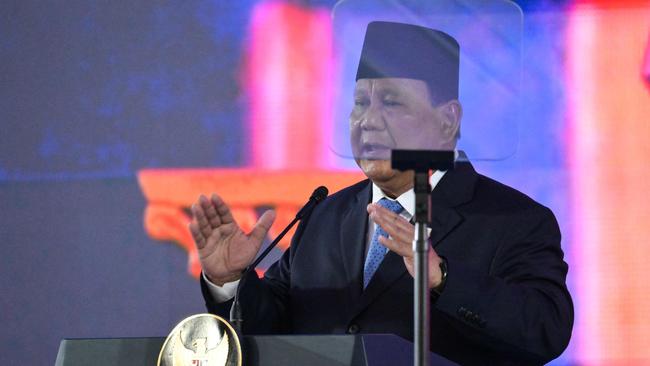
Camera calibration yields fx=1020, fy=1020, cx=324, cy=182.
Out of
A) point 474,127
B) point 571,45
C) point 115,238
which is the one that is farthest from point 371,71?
point 115,238

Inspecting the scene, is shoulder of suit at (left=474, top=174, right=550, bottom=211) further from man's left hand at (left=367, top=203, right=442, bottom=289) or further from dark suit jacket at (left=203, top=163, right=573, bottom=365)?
man's left hand at (left=367, top=203, right=442, bottom=289)

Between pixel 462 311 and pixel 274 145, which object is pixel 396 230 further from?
pixel 274 145

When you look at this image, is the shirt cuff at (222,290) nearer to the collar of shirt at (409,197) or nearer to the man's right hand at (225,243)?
the man's right hand at (225,243)

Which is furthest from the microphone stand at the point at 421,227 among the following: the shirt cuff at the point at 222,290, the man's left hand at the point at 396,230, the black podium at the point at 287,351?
the shirt cuff at the point at 222,290

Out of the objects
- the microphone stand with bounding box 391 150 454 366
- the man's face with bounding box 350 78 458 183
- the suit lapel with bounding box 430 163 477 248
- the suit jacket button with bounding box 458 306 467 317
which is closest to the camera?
the microphone stand with bounding box 391 150 454 366

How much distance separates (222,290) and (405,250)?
484 millimetres

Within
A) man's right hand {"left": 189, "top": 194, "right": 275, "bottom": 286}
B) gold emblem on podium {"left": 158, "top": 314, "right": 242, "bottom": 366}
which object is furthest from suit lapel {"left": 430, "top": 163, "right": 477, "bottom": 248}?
gold emblem on podium {"left": 158, "top": 314, "right": 242, "bottom": 366}

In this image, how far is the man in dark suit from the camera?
182 cm

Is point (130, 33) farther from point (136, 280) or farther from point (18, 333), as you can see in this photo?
point (18, 333)

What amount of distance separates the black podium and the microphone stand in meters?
0.10

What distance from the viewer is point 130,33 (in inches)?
137

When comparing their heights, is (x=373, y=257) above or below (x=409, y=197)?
below

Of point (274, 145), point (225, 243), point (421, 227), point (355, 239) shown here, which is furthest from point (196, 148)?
point (421, 227)

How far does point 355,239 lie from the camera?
2.32 metres
